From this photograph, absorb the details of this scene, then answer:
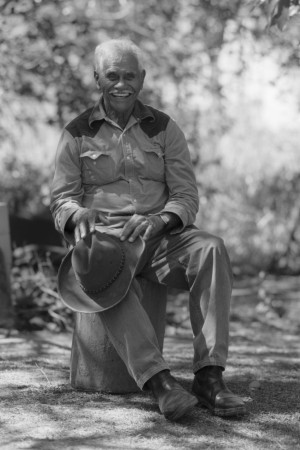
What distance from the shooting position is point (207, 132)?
30.8 ft

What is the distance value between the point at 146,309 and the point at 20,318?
2.57 metres

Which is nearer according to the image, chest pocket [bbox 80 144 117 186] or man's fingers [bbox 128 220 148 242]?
man's fingers [bbox 128 220 148 242]

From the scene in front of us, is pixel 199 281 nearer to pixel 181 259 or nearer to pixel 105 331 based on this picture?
pixel 181 259

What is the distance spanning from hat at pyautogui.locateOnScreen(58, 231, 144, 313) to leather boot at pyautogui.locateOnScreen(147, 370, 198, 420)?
38 centimetres

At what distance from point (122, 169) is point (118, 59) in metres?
0.52

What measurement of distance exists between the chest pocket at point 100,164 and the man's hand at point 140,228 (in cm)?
31

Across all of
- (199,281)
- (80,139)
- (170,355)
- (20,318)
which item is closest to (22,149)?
(20,318)

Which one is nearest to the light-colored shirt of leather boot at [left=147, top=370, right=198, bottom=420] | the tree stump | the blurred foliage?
leather boot at [left=147, top=370, right=198, bottom=420]

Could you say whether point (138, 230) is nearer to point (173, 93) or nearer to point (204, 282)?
point (204, 282)

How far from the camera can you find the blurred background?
760 cm

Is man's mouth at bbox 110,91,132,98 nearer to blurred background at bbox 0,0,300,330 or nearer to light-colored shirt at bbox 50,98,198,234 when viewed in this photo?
light-colored shirt at bbox 50,98,198,234

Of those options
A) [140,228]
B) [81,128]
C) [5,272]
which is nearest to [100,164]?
[81,128]

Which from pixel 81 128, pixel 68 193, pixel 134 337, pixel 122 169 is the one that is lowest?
pixel 134 337

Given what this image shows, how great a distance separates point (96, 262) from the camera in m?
3.54
